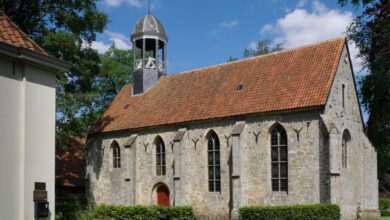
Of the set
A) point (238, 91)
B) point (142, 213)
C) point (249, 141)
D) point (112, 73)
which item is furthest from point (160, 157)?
point (112, 73)

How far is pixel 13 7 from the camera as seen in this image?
21.1 meters

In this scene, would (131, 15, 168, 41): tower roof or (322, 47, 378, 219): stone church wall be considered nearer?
(322, 47, 378, 219): stone church wall

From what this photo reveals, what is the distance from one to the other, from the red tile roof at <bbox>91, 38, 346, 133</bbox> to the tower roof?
3.35m

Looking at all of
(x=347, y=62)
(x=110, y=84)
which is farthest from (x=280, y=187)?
(x=110, y=84)

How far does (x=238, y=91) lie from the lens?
84.9 ft

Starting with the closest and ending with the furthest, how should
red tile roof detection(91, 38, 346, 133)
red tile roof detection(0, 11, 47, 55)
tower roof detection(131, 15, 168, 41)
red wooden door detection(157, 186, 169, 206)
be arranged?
red tile roof detection(0, 11, 47, 55) → red tile roof detection(91, 38, 346, 133) → red wooden door detection(157, 186, 169, 206) → tower roof detection(131, 15, 168, 41)

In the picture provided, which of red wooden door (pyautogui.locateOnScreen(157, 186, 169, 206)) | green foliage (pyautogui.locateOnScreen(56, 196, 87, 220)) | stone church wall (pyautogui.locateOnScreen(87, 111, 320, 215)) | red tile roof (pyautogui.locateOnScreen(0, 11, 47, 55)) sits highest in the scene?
red tile roof (pyautogui.locateOnScreen(0, 11, 47, 55))

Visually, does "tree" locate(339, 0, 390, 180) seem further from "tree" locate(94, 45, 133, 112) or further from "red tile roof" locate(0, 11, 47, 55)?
"tree" locate(94, 45, 133, 112)

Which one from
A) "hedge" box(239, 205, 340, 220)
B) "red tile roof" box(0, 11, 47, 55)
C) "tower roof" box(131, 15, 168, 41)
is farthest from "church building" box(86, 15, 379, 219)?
"red tile roof" box(0, 11, 47, 55)

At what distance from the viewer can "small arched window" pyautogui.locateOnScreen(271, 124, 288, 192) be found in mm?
22688

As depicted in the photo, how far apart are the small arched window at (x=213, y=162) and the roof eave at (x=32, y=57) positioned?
49.4 ft

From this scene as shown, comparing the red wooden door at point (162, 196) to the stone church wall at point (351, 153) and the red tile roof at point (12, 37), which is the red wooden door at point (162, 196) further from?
the red tile roof at point (12, 37)

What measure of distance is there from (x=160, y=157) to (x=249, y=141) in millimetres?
6738

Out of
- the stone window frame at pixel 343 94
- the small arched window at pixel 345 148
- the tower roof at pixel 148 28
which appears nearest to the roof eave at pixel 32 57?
the stone window frame at pixel 343 94
